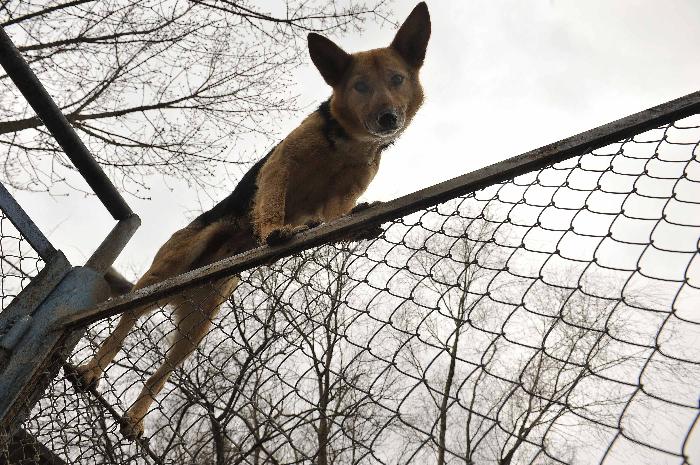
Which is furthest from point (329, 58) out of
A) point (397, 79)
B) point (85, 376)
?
point (85, 376)

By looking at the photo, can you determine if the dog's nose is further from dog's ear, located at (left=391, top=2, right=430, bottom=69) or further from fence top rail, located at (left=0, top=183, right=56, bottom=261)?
fence top rail, located at (left=0, top=183, right=56, bottom=261)

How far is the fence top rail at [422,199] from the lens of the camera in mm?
1657

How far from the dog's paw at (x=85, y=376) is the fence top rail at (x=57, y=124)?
36.3 inches

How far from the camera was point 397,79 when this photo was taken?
14.1 ft

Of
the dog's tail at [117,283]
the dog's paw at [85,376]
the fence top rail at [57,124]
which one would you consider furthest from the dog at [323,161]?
the fence top rail at [57,124]

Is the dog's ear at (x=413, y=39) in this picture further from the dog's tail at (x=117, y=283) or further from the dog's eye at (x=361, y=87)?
the dog's tail at (x=117, y=283)

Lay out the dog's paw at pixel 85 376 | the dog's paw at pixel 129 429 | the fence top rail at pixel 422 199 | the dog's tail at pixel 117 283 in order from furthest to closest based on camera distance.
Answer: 1. the dog's tail at pixel 117 283
2. the dog's paw at pixel 129 429
3. the dog's paw at pixel 85 376
4. the fence top rail at pixel 422 199

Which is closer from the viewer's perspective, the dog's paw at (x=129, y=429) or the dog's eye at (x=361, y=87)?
the dog's paw at (x=129, y=429)

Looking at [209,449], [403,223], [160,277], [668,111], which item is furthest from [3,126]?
[668,111]

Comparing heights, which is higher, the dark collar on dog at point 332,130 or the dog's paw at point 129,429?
the dark collar on dog at point 332,130

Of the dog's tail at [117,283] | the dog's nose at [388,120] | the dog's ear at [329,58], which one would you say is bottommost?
the dog's nose at [388,120]

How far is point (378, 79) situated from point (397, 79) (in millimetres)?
194

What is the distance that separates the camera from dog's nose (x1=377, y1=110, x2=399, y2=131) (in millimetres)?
3834

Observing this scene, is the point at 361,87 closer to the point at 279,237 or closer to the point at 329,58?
the point at 329,58
